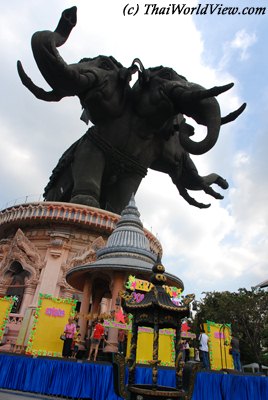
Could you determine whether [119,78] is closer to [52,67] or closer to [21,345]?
[52,67]

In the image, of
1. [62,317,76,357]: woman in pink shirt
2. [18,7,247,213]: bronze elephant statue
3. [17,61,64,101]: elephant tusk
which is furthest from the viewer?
[17,61,64,101]: elephant tusk

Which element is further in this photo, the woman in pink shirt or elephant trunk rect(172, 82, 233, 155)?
elephant trunk rect(172, 82, 233, 155)

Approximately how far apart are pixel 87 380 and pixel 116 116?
49.4 ft

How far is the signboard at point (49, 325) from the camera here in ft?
30.9

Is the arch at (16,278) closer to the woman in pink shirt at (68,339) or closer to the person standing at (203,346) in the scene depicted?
the woman in pink shirt at (68,339)

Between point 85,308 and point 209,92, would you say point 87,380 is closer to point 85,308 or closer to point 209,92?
point 85,308

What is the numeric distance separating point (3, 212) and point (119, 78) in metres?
10.7

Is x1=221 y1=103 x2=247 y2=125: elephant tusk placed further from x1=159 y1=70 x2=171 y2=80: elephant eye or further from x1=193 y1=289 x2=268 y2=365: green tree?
x1=193 y1=289 x2=268 y2=365: green tree

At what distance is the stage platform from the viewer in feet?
22.7

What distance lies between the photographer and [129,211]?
1401cm

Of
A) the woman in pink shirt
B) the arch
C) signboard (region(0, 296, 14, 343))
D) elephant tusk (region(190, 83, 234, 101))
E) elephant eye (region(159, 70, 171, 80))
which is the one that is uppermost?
elephant eye (region(159, 70, 171, 80))

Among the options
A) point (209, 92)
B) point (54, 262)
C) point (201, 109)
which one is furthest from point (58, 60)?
point (54, 262)

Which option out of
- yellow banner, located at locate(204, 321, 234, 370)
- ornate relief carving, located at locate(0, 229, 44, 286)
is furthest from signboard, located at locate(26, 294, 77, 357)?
ornate relief carving, located at locate(0, 229, 44, 286)

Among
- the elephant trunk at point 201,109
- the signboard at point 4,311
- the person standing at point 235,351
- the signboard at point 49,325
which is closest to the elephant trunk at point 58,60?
the elephant trunk at point 201,109
